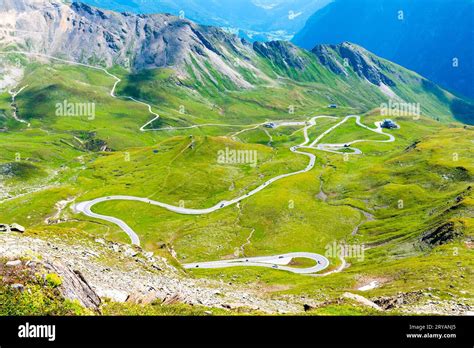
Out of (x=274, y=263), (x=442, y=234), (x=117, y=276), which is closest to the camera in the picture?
(x=117, y=276)

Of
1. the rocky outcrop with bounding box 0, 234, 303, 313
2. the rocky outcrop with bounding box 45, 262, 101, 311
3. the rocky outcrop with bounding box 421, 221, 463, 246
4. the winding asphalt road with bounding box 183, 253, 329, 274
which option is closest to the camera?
the rocky outcrop with bounding box 45, 262, 101, 311

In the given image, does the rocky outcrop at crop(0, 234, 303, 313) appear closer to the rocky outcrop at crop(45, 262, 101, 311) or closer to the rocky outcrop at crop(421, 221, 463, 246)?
the rocky outcrop at crop(45, 262, 101, 311)

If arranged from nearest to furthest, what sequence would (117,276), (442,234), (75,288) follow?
(75,288) → (117,276) → (442,234)

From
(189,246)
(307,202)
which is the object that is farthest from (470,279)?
(307,202)

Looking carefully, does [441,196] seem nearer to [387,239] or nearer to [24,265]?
[387,239]

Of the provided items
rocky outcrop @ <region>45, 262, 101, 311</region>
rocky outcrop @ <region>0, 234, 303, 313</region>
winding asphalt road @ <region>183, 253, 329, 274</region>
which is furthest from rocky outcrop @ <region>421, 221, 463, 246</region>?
rocky outcrop @ <region>45, 262, 101, 311</region>

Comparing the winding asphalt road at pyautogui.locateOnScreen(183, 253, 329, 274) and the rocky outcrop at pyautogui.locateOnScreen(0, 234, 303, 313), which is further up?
the rocky outcrop at pyautogui.locateOnScreen(0, 234, 303, 313)

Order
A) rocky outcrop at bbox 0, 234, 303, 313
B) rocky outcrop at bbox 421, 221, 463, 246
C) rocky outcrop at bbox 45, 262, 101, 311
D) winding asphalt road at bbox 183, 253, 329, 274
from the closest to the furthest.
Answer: rocky outcrop at bbox 45, 262, 101, 311 < rocky outcrop at bbox 0, 234, 303, 313 < rocky outcrop at bbox 421, 221, 463, 246 < winding asphalt road at bbox 183, 253, 329, 274

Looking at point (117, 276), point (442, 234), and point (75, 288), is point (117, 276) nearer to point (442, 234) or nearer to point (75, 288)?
point (75, 288)

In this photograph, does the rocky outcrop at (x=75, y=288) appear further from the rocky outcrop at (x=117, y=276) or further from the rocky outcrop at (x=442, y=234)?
the rocky outcrop at (x=442, y=234)

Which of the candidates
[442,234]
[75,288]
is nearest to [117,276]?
[75,288]

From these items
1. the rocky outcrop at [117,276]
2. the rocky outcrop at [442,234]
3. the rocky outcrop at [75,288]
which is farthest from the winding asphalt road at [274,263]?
the rocky outcrop at [75,288]

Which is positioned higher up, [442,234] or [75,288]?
[75,288]

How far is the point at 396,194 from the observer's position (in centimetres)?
18362
